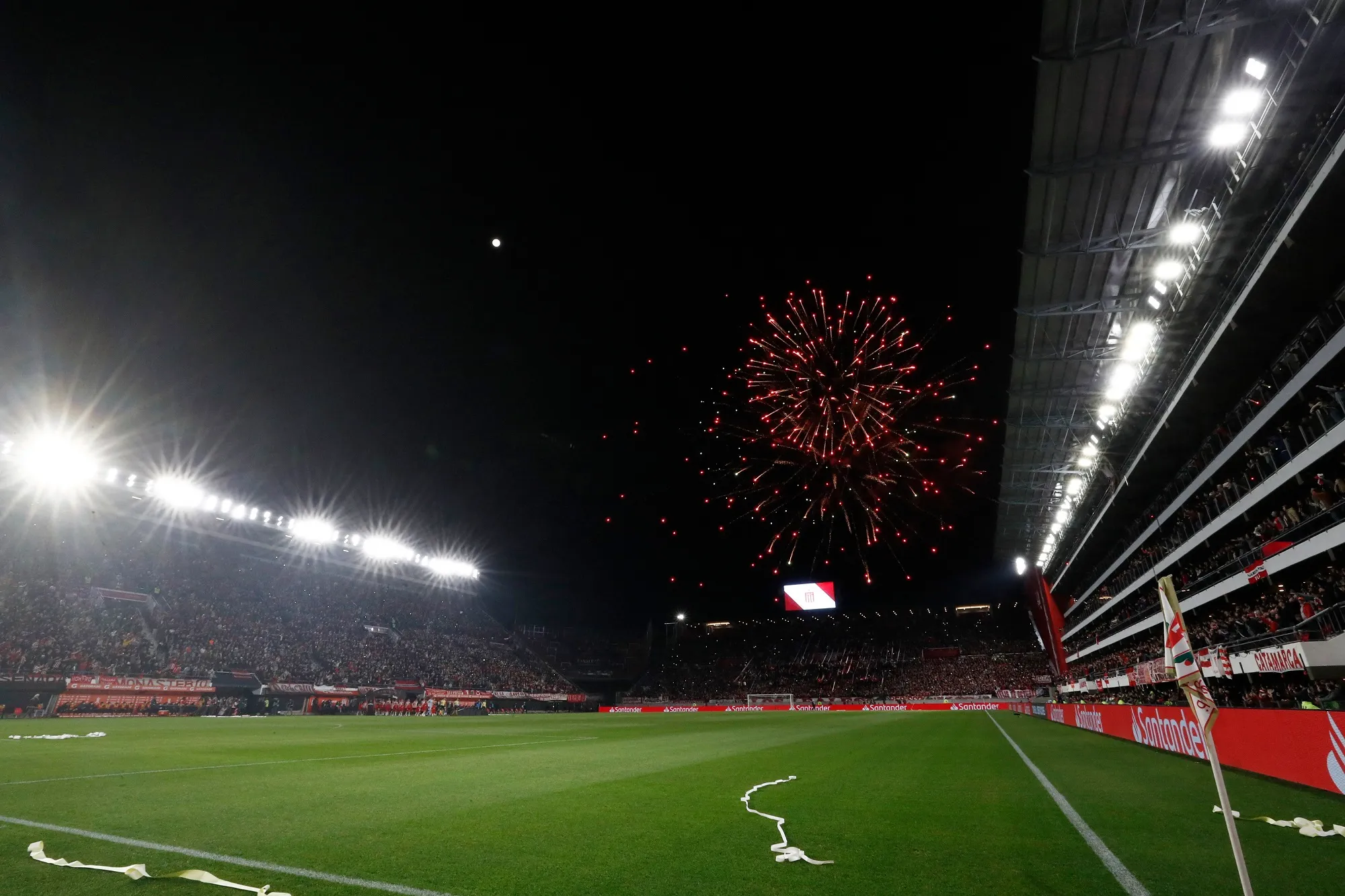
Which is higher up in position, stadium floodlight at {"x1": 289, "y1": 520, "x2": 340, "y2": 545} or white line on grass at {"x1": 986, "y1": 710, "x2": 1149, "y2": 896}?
stadium floodlight at {"x1": 289, "y1": 520, "x2": 340, "y2": 545}

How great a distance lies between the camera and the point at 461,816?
296 inches

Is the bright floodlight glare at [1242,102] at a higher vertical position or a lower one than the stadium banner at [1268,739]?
higher

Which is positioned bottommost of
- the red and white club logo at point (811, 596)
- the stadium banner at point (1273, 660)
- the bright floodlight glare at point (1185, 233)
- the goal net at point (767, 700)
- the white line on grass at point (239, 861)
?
the goal net at point (767, 700)

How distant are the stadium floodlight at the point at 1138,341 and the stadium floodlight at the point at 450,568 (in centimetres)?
5785

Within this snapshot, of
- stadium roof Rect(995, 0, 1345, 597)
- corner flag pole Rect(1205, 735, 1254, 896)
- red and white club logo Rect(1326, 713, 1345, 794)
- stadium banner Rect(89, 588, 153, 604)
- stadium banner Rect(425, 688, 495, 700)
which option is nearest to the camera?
corner flag pole Rect(1205, 735, 1254, 896)

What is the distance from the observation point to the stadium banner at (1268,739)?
8922 mm

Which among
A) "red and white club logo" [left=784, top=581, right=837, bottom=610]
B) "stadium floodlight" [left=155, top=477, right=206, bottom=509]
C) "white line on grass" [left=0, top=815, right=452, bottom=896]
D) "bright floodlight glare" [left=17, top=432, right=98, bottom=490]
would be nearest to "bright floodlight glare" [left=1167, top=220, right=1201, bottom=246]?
"white line on grass" [left=0, top=815, right=452, bottom=896]

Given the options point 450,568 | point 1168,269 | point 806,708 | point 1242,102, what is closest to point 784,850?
point 1242,102

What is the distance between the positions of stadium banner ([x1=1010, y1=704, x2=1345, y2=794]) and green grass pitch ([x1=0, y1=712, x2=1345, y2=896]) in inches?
14.3

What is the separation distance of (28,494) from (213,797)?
4183cm

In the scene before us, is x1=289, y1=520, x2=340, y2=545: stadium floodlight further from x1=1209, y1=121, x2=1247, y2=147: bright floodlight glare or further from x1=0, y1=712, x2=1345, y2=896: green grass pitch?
A: x1=1209, y1=121, x2=1247, y2=147: bright floodlight glare

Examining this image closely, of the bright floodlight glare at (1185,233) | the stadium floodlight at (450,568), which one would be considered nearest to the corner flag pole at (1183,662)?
the bright floodlight glare at (1185,233)

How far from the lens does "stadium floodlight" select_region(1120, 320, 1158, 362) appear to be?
20.6m

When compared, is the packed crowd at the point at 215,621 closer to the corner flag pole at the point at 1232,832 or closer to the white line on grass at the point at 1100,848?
the white line on grass at the point at 1100,848
